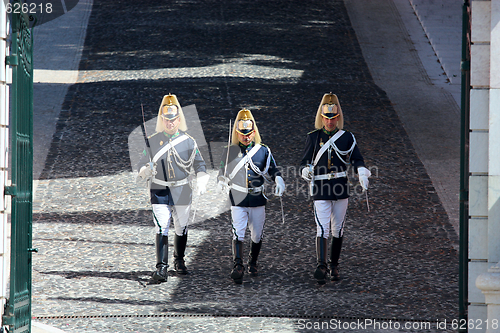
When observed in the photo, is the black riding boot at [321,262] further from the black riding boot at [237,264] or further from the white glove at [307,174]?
the black riding boot at [237,264]

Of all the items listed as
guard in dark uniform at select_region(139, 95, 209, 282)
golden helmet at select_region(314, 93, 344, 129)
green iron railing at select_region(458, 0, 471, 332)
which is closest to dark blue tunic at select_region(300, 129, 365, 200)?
golden helmet at select_region(314, 93, 344, 129)

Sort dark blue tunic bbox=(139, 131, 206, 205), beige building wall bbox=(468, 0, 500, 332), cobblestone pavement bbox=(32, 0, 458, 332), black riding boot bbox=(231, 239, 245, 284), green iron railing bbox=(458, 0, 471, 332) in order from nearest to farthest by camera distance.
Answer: beige building wall bbox=(468, 0, 500, 332)
green iron railing bbox=(458, 0, 471, 332)
cobblestone pavement bbox=(32, 0, 458, 332)
black riding boot bbox=(231, 239, 245, 284)
dark blue tunic bbox=(139, 131, 206, 205)

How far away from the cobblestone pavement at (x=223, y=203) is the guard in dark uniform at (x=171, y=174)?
1.67 feet

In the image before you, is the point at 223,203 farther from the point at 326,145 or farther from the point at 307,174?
the point at 326,145

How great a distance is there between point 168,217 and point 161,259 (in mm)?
480

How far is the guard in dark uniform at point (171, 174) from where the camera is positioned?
7.66 m

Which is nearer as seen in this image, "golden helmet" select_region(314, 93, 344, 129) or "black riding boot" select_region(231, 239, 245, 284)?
"black riding boot" select_region(231, 239, 245, 284)

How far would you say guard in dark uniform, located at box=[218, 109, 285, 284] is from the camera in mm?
7625

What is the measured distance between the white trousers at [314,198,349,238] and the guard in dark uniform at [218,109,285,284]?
0.50 metres

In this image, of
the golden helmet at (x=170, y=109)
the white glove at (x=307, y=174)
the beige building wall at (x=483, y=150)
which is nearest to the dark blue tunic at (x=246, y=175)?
the white glove at (x=307, y=174)

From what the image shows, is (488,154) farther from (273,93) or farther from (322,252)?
(273,93)

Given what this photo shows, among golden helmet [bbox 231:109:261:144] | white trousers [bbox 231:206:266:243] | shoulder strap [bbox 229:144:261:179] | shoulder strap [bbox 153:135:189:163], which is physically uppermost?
golden helmet [bbox 231:109:261:144]

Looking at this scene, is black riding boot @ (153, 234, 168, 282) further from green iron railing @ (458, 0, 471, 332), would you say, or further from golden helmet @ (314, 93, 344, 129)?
green iron railing @ (458, 0, 471, 332)

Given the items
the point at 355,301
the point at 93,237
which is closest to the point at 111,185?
the point at 93,237
